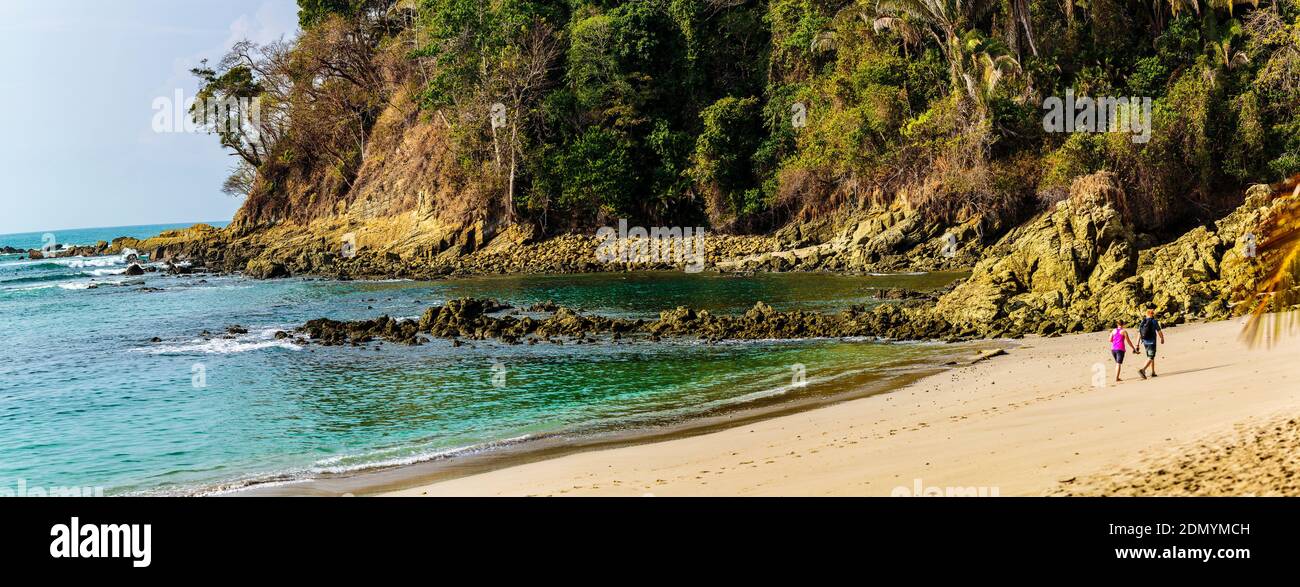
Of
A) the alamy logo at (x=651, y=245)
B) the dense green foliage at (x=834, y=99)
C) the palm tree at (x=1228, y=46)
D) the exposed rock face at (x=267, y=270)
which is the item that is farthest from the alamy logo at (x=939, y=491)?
the exposed rock face at (x=267, y=270)

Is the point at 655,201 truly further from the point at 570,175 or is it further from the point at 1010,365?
the point at 1010,365

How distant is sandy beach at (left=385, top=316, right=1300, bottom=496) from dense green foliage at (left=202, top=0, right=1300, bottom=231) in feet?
80.8

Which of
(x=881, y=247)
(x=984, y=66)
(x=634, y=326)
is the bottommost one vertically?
(x=634, y=326)

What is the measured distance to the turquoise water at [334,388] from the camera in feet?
50.3

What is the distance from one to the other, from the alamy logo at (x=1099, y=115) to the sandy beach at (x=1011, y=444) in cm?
2312

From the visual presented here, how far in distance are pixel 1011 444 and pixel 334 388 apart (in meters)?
15.3

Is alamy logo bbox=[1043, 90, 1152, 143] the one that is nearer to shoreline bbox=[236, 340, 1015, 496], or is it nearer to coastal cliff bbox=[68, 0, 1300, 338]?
coastal cliff bbox=[68, 0, 1300, 338]

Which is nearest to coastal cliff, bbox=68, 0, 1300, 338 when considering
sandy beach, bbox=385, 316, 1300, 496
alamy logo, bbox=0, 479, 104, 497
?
sandy beach, bbox=385, 316, 1300, 496

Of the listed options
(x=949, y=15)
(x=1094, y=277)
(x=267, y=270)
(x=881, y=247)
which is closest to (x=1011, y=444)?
(x=1094, y=277)

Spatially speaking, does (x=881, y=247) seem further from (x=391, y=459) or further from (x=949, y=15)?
(x=391, y=459)

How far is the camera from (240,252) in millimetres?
63562

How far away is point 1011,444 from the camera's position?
11.1 metres
